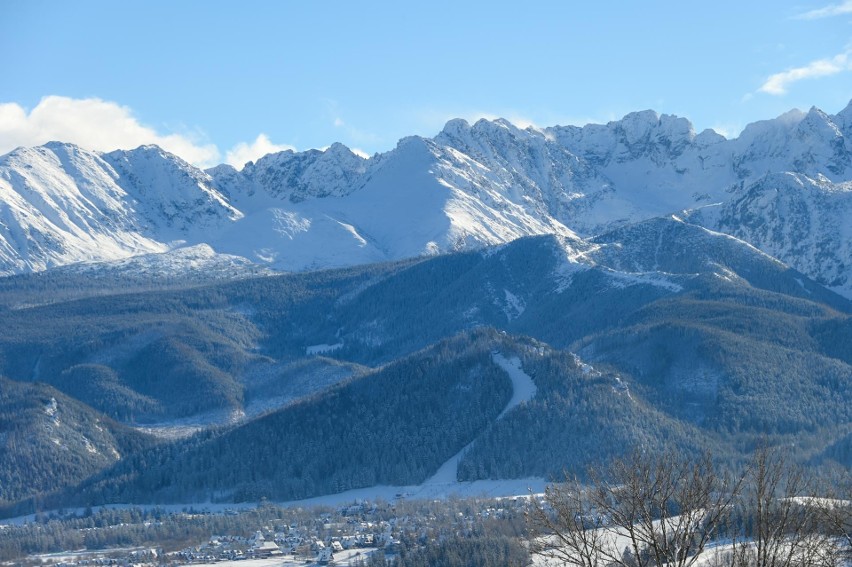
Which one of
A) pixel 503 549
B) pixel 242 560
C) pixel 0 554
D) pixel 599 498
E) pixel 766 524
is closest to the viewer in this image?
pixel 766 524

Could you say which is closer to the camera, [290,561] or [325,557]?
[325,557]

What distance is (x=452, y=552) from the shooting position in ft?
523

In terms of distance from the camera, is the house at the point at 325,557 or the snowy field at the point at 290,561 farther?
the house at the point at 325,557

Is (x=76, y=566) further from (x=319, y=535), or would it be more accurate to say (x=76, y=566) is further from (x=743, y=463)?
(x=743, y=463)

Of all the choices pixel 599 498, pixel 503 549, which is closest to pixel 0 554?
pixel 503 549

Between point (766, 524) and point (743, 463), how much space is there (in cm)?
15034

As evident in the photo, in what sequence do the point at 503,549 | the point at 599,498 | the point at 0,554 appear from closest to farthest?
the point at 599,498 < the point at 503,549 < the point at 0,554

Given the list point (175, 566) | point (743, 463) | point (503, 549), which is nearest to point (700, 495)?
point (503, 549)

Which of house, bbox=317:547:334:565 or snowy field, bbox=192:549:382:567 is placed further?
house, bbox=317:547:334:565

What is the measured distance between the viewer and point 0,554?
195750mm

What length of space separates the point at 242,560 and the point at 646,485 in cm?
13205

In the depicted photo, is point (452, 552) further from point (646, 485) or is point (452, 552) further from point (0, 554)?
point (646, 485)

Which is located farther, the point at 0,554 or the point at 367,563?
the point at 0,554

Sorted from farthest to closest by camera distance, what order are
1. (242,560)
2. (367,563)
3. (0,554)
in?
(0,554) → (242,560) → (367,563)
